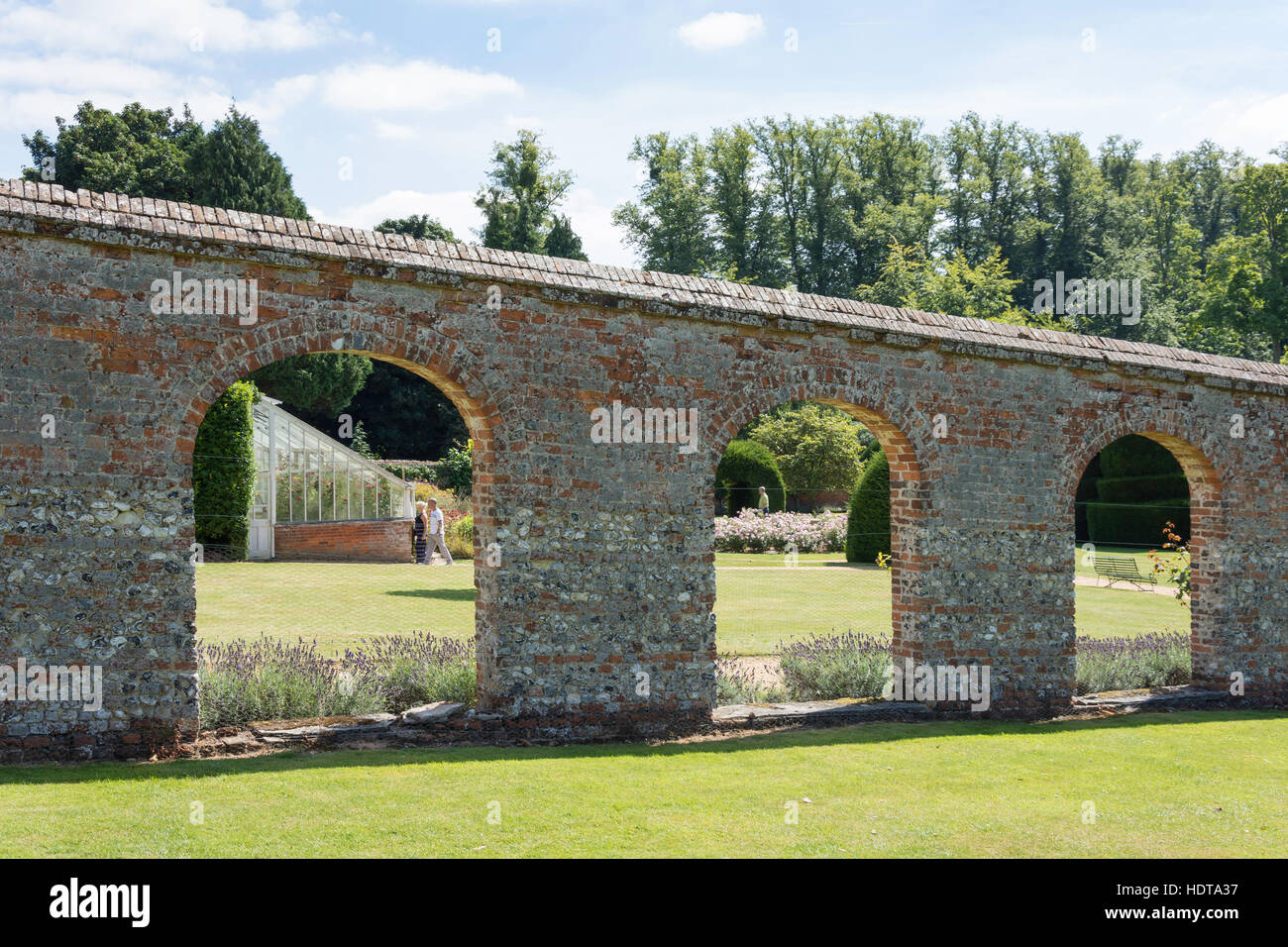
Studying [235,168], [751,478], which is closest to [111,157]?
[235,168]

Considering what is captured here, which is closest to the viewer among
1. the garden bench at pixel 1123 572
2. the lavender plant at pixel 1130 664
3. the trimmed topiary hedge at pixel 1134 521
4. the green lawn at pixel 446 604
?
the lavender plant at pixel 1130 664

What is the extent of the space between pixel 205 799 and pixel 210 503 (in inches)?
700

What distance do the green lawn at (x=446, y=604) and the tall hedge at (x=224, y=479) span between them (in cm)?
170

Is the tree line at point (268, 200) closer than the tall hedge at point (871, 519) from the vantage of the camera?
No

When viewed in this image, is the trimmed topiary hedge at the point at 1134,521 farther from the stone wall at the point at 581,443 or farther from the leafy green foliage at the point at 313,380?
the leafy green foliage at the point at 313,380

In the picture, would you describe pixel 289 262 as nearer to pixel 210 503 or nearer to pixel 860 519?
pixel 210 503

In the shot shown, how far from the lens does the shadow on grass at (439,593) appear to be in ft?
52.6

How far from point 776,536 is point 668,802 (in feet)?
69.8

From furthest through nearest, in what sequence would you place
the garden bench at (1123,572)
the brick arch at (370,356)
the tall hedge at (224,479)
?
the garden bench at (1123,572), the tall hedge at (224,479), the brick arch at (370,356)

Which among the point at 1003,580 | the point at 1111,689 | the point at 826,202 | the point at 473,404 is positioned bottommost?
the point at 1111,689

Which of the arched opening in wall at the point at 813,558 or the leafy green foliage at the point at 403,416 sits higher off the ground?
the leafy green foliage at the point at 403,416

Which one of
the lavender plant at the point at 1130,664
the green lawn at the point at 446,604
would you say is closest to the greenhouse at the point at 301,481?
the green lawn at the point at 446,604

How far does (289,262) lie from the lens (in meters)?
7.07

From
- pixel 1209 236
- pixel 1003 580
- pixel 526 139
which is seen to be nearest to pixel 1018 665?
pixel 1003 580
